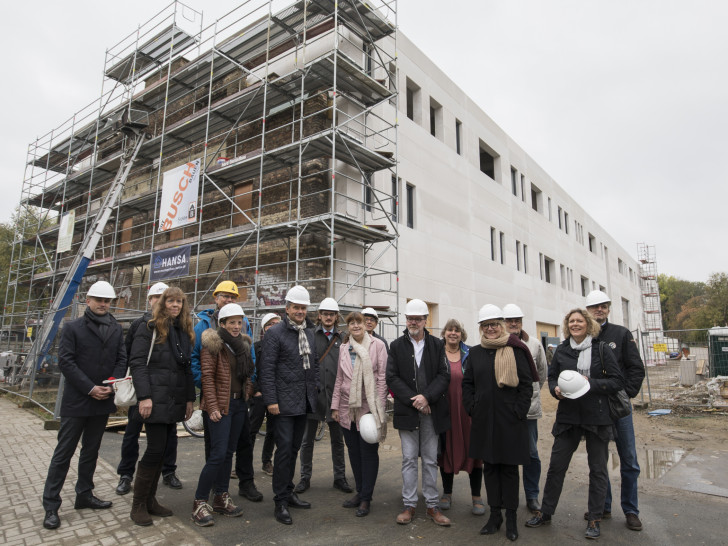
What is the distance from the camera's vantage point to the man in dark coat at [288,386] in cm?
415

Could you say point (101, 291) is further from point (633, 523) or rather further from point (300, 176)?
point (300, 176)

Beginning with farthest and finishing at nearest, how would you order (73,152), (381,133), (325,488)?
(73,152) → (381,133) → (325,488)

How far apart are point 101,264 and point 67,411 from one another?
44.9 feet

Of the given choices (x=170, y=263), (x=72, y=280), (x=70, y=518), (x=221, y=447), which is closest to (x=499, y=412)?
(x=221, y=447)

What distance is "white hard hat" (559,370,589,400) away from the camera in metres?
3.86

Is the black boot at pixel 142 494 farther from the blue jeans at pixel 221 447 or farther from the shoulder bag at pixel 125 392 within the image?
the shoulder bag at pixel 125 392

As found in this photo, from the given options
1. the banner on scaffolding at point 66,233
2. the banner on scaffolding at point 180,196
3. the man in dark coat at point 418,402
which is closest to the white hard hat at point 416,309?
the man in dark coat at point 418,402

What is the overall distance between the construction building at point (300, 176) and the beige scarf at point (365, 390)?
16.9ft

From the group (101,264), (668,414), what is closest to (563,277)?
(668,414)

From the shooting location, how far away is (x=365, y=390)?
4.54 m

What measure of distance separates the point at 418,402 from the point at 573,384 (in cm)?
129

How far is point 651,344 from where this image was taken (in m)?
14.5

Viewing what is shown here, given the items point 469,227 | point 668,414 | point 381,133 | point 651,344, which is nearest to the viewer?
point 668,414

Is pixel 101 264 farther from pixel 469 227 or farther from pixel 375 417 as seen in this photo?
pixel 375 417
